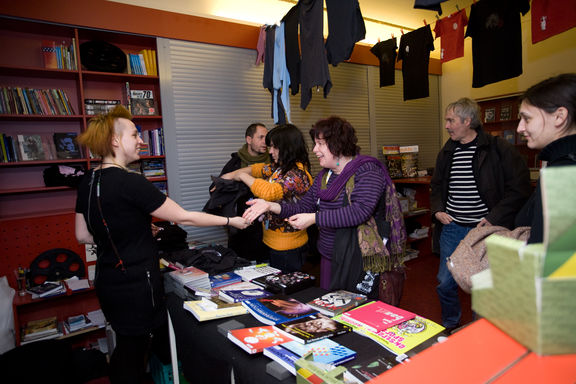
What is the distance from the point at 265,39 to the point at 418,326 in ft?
11.7

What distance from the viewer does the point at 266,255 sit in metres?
3.20

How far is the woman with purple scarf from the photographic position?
5.99 feet

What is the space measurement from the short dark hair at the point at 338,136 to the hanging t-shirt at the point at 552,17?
2.38 meters

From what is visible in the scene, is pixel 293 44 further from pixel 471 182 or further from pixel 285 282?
pixel 285 282

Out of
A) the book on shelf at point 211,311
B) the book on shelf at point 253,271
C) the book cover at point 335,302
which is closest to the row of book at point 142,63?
the book on shelf at point 253,271

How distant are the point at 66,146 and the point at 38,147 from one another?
0.23 metres

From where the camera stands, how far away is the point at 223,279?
6.63ft

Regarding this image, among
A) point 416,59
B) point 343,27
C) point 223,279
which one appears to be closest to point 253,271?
point 223,279

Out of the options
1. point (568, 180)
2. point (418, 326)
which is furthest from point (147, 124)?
point (568, 180)

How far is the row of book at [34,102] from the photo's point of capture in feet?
10.3

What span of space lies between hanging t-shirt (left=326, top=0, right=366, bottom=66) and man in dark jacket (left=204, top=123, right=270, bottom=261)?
1.00 meters

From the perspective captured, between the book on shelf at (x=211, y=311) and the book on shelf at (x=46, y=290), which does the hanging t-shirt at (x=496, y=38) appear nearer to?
the book on shelf at (x=211, y=311)

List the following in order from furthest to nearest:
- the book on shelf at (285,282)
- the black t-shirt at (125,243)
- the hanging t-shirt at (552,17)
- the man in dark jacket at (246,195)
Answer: the hanging t-shirt at (552,17), the man in dark jacket at (246,195), the book on shelf at (285,282), the black t-shirt at (125,243)

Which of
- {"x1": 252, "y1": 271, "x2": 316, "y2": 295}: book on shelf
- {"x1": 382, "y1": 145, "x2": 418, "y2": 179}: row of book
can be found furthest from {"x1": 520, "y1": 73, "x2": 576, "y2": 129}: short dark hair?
{"x1": 382, "y1": 145, "x2": 418, "y2": 179}: row of book
